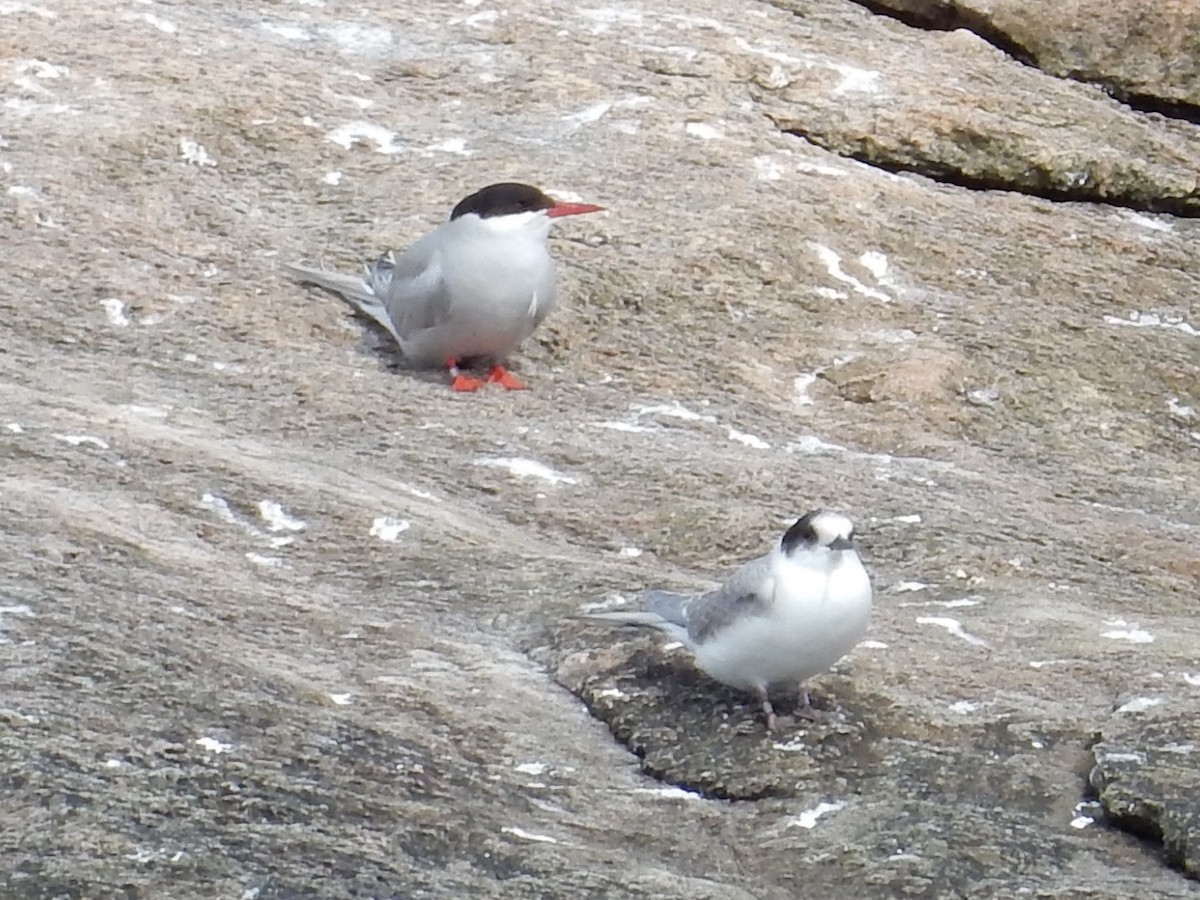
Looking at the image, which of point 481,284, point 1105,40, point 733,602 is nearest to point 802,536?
point 733,602

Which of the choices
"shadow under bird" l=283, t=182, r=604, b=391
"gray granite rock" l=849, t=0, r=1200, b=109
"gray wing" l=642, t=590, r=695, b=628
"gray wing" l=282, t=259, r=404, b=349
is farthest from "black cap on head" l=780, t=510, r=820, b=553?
"gray granite rock" l=849, t=0, r=1200, b=109

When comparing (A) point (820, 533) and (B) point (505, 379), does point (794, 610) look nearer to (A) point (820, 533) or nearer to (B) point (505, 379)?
(A) point (820, 533)

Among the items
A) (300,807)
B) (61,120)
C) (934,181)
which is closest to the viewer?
(300,807)

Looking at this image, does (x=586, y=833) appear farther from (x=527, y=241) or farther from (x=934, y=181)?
(x=934, y=181)

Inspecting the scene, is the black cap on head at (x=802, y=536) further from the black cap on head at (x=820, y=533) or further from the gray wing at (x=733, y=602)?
the gray wing at (x=733, y=602)

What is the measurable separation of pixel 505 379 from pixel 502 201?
90cm

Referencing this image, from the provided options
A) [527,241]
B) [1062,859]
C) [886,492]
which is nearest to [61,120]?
[527,241]

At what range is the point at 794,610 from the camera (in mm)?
5555

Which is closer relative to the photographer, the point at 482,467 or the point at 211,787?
the point at 211,787

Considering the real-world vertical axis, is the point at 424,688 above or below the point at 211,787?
below

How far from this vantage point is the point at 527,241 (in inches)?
380

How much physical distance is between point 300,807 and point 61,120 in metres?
6.94

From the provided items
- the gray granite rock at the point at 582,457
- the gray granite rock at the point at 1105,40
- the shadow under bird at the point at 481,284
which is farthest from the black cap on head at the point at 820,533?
the gray granite rock at the point at 1105,40

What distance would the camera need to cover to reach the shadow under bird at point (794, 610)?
5566 millimetres
